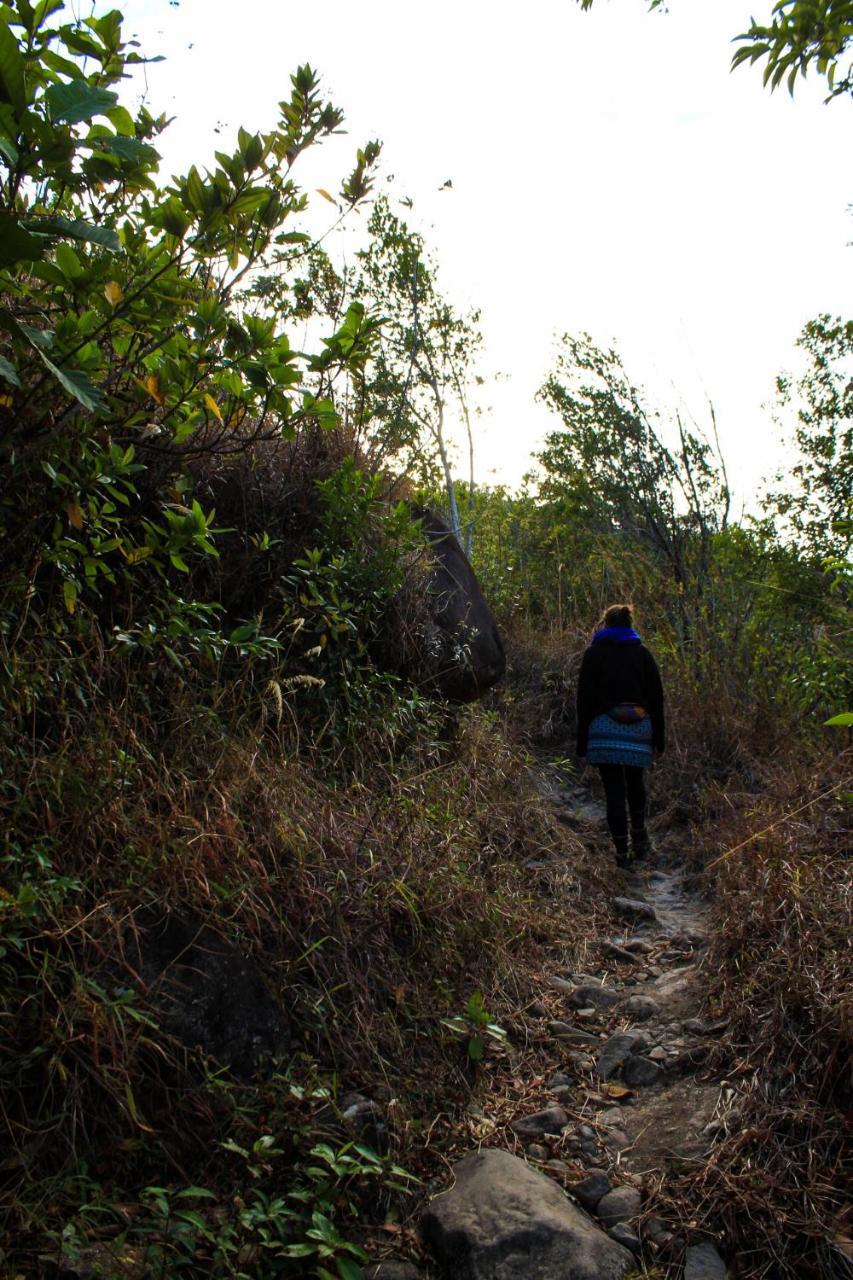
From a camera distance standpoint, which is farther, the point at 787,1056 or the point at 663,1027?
the point at 663,1027

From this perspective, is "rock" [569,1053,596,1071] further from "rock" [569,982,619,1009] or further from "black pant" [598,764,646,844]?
"black pant" [598,764,646,844]

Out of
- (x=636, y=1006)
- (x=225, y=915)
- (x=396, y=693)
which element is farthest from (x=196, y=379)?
(x=636, y=1006)

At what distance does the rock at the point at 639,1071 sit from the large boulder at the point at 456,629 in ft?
8.79

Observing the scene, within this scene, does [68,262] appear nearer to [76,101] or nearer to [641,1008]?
[76,101]

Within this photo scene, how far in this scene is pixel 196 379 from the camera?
290cm

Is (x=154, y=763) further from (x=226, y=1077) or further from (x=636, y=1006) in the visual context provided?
(x=636, y=1006)

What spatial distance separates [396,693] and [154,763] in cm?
201

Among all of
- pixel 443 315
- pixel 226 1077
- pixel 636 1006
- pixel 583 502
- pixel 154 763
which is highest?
pixel 443 315

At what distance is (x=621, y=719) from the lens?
6.12m

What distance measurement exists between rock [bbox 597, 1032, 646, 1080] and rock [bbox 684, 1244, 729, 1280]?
915 millimetres

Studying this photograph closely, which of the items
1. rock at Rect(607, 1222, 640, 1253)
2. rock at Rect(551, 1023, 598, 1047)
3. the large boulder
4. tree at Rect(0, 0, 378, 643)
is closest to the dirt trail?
rock at Rect(551, 1023, 598, 1047)

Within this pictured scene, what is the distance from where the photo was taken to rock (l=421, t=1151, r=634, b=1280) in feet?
7.66

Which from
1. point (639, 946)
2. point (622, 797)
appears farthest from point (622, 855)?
point (639, 946)

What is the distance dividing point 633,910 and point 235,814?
2579mm
